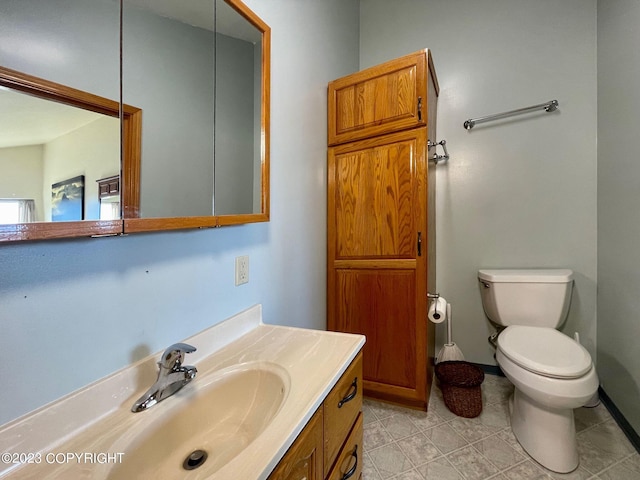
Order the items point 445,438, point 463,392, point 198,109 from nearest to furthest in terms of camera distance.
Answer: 1. point 198,109
2. point 445,438
3. point 463,392

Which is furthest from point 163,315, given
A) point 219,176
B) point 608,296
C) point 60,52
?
point 608,296

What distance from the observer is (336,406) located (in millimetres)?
795

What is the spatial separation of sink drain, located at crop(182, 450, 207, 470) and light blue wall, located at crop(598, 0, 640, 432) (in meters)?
1.93

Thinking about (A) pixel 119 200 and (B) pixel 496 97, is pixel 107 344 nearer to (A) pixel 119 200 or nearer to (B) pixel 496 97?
(A) pixel 119 200

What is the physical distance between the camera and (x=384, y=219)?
1.66 metres

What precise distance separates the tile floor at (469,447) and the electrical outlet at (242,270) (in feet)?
3.40

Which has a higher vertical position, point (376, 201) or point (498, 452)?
point (376, 201)

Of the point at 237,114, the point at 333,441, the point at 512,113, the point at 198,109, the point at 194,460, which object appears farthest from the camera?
the point at 512,113

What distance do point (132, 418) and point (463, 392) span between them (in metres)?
1.67

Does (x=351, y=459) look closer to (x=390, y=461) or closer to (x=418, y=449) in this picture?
(x=390, y=461)

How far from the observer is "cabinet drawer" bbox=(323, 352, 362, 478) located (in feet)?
2.47

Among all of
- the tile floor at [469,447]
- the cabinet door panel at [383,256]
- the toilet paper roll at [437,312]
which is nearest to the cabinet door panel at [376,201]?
the cabinet door panel at [383,256]

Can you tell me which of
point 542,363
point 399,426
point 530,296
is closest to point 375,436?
point 399,426

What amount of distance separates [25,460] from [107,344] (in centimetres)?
22
